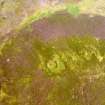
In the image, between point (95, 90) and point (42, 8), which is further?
point (42, 8)

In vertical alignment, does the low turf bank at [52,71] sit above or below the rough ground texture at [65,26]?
below

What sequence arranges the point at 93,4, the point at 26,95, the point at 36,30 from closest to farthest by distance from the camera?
1. the point at 26,95
2. the point at 36,30
3. the point at 93,4

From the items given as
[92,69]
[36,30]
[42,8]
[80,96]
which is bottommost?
[80,96]

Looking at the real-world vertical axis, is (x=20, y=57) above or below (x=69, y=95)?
above

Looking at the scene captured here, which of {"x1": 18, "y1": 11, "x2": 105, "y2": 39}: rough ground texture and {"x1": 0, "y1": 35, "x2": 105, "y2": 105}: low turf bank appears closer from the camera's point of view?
{"x1": 0, "y1": 35, "x2": 105, "y2": 105}: low turf bank

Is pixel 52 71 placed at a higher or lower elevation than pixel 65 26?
lower

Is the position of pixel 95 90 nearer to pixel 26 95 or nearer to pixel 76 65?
pixel 76 65

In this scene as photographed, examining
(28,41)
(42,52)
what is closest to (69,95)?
(42,52)

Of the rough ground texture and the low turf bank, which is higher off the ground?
the rough ground texture

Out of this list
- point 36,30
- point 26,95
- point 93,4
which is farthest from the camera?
point 93,4

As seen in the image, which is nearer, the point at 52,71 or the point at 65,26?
the point at 52,71

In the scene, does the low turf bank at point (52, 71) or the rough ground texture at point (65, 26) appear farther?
the rough ground texture at point (65, 26)
